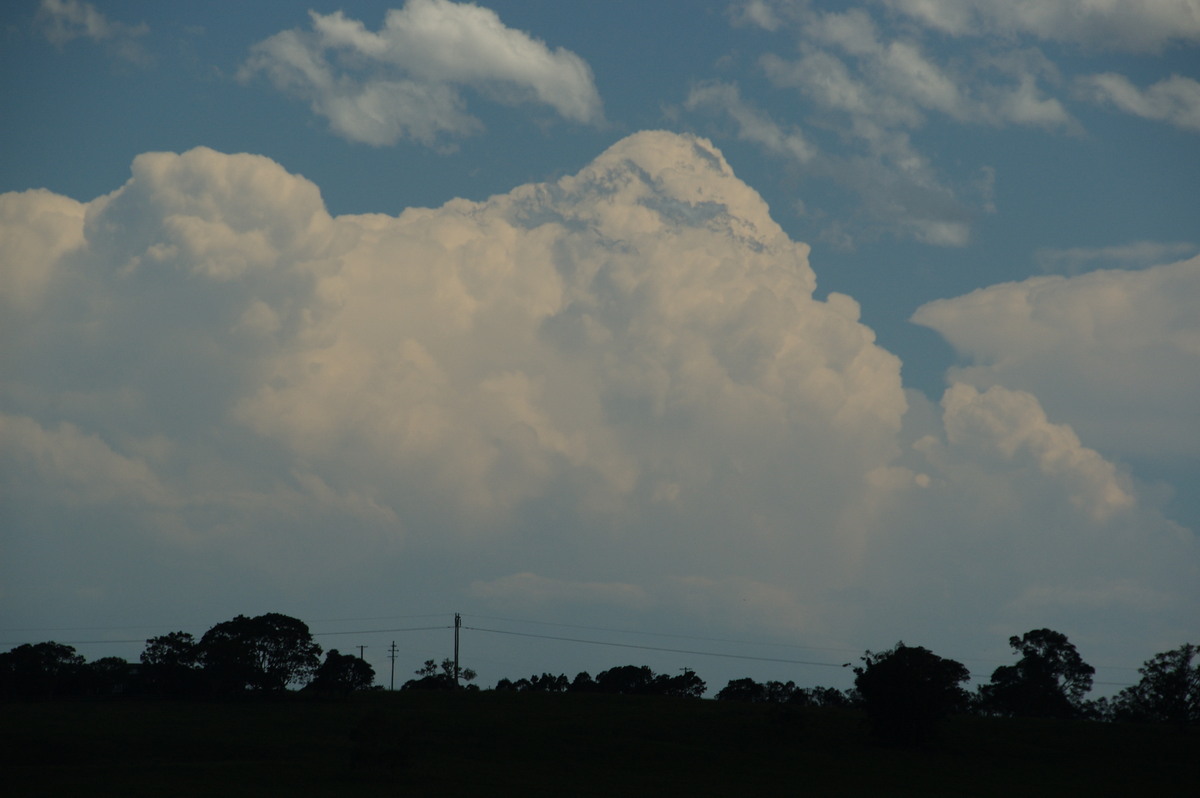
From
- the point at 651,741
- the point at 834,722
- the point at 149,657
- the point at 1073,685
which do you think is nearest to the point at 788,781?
the point at 651,741

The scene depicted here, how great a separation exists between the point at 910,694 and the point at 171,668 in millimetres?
92625

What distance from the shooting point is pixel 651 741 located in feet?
376

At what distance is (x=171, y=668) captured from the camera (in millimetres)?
147000

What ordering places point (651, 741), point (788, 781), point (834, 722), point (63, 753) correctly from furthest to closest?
point (834, 722)
point (651, 741)
point (63, 753)
point (788, 781)

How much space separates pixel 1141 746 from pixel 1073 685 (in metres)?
68.1

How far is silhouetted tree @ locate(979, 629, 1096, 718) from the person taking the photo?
179 m

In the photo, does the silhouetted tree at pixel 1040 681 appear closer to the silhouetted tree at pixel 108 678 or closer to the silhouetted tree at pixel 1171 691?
the silhouetted tree at pixel 1171 691

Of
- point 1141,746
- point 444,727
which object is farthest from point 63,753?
point 1141,746

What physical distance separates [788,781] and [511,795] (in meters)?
25.5

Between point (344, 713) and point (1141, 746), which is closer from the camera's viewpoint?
point (1141, 746)

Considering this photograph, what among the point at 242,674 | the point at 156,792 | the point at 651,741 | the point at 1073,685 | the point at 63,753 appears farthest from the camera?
the point at 1073,685

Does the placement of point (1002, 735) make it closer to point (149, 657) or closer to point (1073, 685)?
point (1073, 685)

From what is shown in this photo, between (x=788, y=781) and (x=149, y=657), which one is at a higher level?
(x=149, y=657)

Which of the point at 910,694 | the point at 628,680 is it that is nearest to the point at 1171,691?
the point at 910,694
